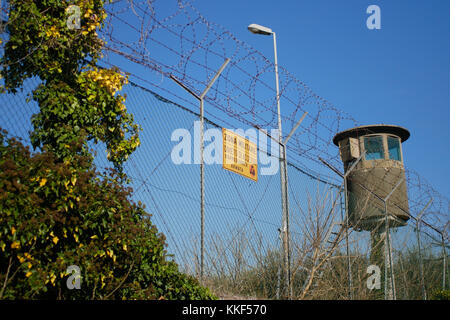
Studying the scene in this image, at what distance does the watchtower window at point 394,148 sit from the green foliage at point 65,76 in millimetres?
A: 10235

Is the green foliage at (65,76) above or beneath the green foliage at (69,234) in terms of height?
above

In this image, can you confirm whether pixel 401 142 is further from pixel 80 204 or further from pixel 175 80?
pixel 80 204

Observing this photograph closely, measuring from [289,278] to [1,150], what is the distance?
160 inches

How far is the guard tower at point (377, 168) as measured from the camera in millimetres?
13641

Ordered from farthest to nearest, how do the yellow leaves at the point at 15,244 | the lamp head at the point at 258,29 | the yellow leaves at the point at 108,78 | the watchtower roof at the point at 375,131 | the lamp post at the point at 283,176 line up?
the watchtower roof at the point at 375,131, the lamp head at the point at 258,29, the lamp post at the point at 283,176, the yellow leaves at the point at 108,78, the yellow leaves at the point at 15,244

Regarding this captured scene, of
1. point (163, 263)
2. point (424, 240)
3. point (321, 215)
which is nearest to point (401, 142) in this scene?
point (424, 240)

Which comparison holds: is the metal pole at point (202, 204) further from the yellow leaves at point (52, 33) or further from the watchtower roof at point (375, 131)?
the watchtower roof at point (375, 131)

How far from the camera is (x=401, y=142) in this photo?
15273 millimetres

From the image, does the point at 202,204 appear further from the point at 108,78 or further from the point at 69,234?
the point at 69,234

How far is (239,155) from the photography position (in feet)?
24.8

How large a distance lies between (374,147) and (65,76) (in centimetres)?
1087

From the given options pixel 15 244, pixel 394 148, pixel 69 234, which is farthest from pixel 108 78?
pixel 394 148

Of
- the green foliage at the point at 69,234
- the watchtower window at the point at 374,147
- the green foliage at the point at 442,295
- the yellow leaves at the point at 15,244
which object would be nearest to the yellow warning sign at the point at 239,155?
the green foliage at the point at 69,234

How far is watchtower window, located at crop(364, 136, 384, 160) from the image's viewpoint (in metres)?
14.5
